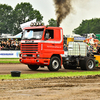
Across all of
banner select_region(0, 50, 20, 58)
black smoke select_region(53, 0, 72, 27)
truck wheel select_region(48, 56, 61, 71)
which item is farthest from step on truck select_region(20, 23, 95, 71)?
banner select_region(0, 50, 20, 58)

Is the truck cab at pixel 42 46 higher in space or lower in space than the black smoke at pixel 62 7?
lower

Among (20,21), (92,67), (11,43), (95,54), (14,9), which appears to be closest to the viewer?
(92,67)

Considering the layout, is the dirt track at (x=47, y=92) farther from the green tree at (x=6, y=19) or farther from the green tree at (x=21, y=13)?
the green tree at (x=6, y=19)

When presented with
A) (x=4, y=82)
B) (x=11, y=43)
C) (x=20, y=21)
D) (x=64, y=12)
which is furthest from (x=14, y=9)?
(x=4, y=82)

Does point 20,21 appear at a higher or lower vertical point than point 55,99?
higher

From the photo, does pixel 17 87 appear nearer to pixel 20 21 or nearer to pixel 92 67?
pixel 92 67

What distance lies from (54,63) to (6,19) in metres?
105

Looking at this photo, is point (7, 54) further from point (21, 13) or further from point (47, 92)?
point (21, 13)

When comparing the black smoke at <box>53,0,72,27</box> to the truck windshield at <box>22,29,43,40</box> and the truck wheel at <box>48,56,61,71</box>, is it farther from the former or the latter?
the truck wheel at <box>48,56,61,71</box>

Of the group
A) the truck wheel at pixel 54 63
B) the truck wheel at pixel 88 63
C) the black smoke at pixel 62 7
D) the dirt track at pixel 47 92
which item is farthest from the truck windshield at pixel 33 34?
the dirt track at pixel 47 92

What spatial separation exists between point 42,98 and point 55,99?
422 mm

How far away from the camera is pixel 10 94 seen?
9.58 meters

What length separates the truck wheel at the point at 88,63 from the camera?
19.6 meters

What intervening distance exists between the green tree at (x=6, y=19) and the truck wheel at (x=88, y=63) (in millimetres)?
97767
